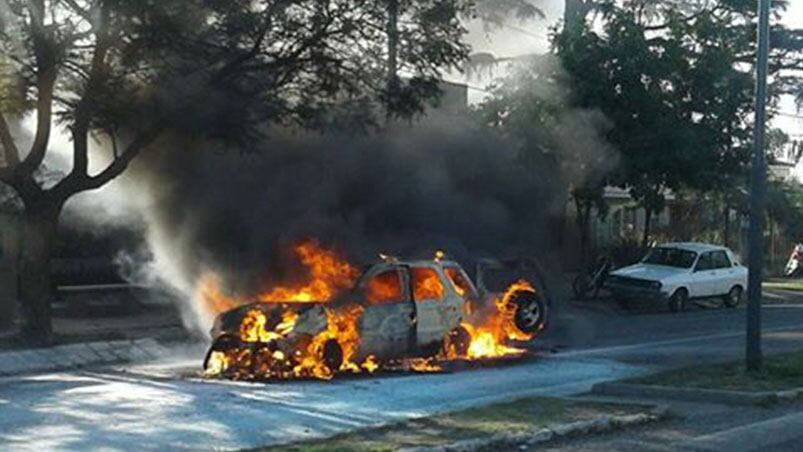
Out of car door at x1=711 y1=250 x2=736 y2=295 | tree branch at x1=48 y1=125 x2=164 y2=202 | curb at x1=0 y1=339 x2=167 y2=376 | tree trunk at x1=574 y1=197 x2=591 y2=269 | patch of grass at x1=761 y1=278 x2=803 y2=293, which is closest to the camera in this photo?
curb at x1=0 y1=339 x2=167 y2=376

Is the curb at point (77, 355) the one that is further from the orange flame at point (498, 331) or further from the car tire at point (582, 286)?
the car tire at point (582, 286)

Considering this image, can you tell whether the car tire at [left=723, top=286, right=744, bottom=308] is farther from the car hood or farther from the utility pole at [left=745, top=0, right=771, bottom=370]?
the utility pole at [left=745, top=0, right=771, bottom=370]

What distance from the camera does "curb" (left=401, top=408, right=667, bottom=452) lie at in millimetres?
8969

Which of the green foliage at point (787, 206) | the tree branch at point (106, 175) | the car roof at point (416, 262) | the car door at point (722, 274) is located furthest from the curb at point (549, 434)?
the green foliage at point (787, 206)

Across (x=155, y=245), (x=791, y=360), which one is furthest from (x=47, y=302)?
(x=791, y=360)

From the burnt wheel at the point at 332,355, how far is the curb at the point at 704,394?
10.6ft

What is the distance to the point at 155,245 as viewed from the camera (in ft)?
64.2

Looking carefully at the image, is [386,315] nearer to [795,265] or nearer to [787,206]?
[787,206]

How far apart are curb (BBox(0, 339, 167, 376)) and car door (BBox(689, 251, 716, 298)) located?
44.7 feet

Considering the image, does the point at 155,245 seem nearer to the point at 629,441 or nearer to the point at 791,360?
the point at 791,360

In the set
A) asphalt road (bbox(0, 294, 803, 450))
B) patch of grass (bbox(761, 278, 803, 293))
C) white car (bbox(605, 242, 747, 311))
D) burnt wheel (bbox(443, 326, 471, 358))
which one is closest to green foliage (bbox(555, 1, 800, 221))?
white car (bbox(605, 242, 747, 311))


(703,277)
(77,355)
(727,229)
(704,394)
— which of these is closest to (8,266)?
(77,355)

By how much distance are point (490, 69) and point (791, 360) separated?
13.0 m

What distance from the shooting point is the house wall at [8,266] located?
19.3m
